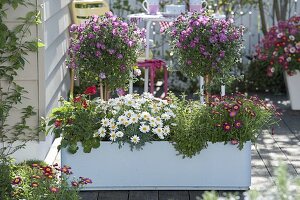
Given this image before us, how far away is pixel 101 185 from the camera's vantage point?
4.57 metres

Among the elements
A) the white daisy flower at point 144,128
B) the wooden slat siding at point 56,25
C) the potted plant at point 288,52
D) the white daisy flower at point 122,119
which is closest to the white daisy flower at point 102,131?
the white daisy flower at point 122,119

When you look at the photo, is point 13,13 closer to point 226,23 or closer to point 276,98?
point 226,23

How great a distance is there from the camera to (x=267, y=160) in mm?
5453

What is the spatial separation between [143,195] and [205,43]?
1.29m

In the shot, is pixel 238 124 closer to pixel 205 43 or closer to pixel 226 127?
pixel 226 127

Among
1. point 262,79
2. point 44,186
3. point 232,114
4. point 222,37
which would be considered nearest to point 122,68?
point 222,37

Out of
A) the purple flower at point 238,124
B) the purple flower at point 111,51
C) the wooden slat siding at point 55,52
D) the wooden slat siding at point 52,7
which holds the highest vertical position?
the wooden slat siding at point 52,7

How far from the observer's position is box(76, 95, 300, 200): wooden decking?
450 cm

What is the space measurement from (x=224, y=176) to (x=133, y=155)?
1.81 feet

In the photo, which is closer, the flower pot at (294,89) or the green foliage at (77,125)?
the green foliage at (77,125)

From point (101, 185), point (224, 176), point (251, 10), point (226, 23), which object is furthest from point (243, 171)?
point (251, 10)

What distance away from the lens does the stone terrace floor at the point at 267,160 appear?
4.50m

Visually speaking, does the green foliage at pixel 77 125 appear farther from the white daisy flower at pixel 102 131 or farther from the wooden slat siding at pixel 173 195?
the wooden slat siding at pixel 173 195

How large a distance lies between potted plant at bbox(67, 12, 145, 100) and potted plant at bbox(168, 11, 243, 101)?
0.99 feet
